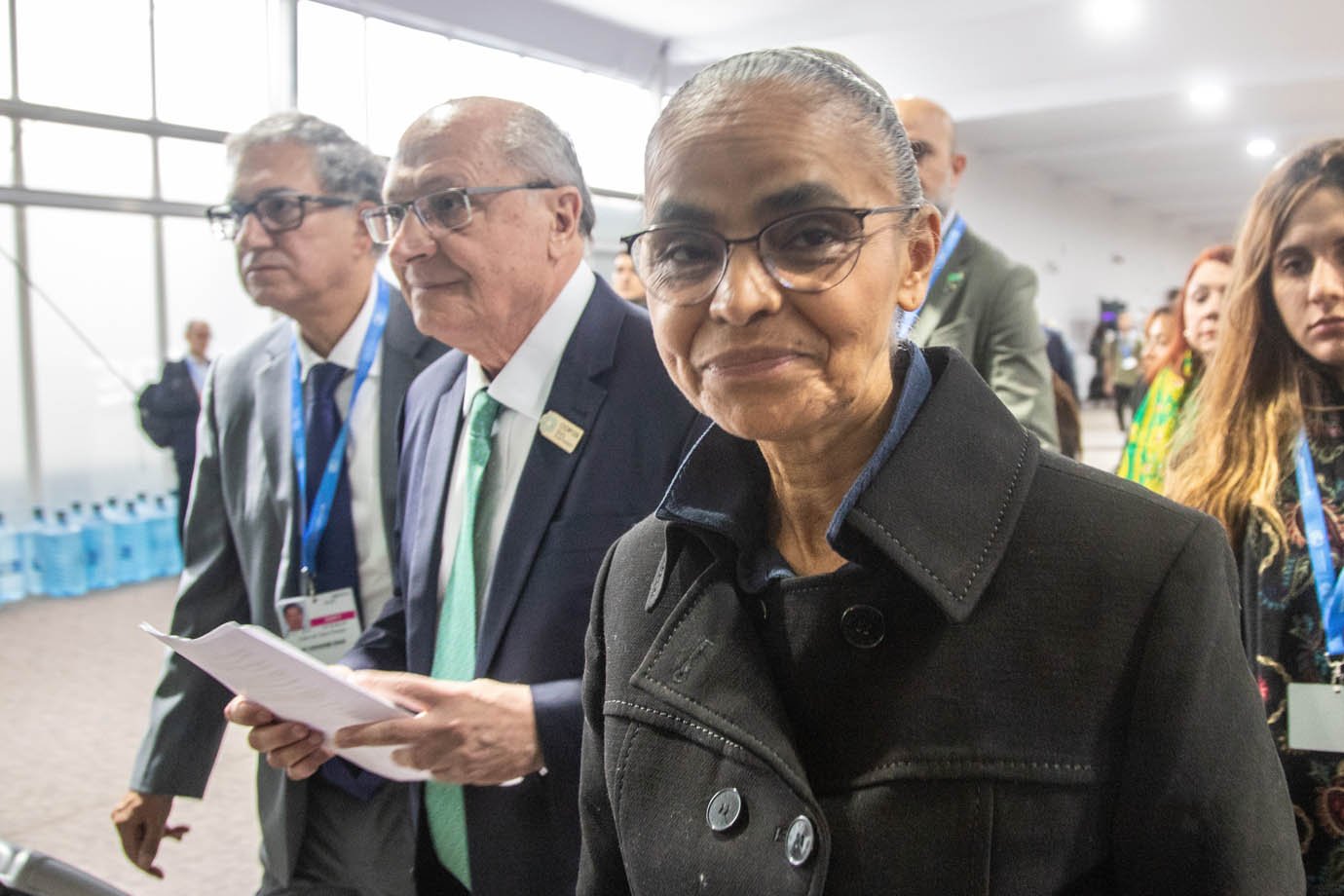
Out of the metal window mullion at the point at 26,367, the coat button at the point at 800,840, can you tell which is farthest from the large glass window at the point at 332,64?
the coat button at the point at 800,840

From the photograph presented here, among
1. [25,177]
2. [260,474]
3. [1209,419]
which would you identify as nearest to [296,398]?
[260,474]

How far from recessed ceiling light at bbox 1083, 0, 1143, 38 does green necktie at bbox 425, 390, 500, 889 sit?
9150 mm

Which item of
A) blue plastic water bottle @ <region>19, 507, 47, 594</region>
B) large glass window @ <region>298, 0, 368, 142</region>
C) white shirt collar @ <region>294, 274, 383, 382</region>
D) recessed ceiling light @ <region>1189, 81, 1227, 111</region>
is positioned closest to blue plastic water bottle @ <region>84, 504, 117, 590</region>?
blue plastic water bottle @ <region>19, 507, 47, 594</region>

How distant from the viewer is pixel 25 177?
6906 mm

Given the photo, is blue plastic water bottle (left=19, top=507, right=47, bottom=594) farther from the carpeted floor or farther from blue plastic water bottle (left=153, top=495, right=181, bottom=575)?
blue plastic water bottle (left=153, top=495, right=181, bottom=575)

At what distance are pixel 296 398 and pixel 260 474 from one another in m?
0.17

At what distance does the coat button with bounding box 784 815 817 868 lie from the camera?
0.88 m

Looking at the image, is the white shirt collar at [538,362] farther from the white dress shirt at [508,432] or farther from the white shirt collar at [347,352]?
the white shirt collar at [347,352]

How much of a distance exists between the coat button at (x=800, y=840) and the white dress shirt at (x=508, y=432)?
2.67 feet

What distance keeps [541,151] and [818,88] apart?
968 millimetres

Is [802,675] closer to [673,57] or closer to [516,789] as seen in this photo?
[516,789]

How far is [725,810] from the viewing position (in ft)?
3.10

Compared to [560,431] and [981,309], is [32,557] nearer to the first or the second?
[981,309]

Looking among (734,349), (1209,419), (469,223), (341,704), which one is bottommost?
(341,704)
